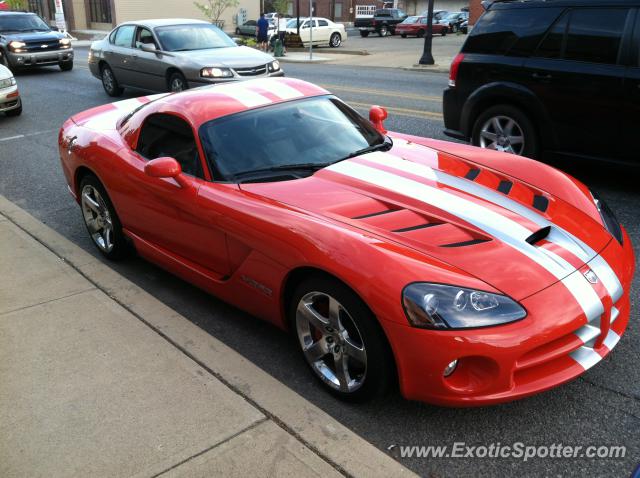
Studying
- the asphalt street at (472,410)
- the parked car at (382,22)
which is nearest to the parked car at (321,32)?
the parked car at (382,22)

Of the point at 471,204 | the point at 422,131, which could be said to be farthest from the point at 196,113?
the point at 422,131

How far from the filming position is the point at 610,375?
10.3 feet

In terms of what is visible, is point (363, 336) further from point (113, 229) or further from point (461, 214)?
point (113, 229)

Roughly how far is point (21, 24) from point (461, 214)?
61.6 ft

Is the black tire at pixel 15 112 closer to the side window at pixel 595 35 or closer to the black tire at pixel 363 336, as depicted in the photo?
the side window at pixel 595 35

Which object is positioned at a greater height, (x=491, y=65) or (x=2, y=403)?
(x=491, y=65)

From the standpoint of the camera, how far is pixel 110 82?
516 inches

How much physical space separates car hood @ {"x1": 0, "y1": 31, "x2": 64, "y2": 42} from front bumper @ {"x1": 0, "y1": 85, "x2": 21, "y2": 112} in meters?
7.56

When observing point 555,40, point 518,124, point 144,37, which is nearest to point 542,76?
point 555,40

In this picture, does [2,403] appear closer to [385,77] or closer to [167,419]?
[167,419]

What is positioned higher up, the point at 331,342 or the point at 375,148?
the point at 375,148

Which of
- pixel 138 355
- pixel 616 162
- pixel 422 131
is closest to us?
pixel 138 355

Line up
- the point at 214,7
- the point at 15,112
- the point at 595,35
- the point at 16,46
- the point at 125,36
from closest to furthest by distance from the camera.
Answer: the point at 595,35
the point at 15,112
the point at 125,36
the point at 16,46
the point at 214,7

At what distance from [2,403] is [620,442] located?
9.66 ft
